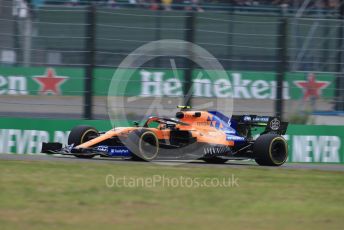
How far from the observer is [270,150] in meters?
12.1

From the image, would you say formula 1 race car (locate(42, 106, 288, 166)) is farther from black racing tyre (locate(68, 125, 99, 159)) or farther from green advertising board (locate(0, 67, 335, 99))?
green advertising board (locate(0, 67, 335, 99))

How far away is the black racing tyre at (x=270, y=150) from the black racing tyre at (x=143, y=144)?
5.38 ft

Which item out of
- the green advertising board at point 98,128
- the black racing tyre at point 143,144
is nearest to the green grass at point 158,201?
the black racing tyre at point 143,144

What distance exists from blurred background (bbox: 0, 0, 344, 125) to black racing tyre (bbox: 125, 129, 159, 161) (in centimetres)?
280

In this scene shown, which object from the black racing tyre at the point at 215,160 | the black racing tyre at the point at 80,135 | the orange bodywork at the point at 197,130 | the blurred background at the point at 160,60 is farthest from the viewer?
the blurred background at the point at 160,60

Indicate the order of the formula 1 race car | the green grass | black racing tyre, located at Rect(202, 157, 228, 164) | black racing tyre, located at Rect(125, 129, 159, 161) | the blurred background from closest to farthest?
the green grass
black racing tyre, located at Rect(125, 129, 159, 161)
the formula 1 race car
black racing tyre, located at Rect(202, 157, 228, 164)
the blurred background

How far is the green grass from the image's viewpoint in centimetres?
707

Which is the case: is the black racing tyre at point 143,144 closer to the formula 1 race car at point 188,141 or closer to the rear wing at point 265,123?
the formula 1 race car at point 188,141

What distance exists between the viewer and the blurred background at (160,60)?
14.2 meters

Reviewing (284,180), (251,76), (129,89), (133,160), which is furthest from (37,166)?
(251,76)

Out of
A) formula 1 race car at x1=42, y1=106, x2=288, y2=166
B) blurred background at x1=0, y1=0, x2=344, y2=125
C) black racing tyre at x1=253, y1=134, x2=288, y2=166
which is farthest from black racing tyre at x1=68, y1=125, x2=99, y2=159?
black racing tyre at x1=253, y1=134, x2=288, y2=166

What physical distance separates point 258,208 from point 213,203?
19.2 inches

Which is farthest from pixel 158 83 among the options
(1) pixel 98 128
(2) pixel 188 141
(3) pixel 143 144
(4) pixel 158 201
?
(4) pixel 158 201

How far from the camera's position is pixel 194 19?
1468 centimetres
